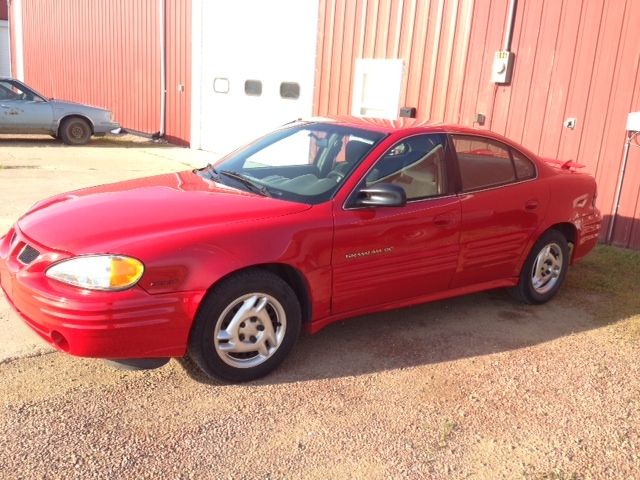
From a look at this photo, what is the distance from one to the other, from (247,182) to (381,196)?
93cm

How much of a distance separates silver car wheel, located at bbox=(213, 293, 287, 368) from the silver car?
38.8 ft

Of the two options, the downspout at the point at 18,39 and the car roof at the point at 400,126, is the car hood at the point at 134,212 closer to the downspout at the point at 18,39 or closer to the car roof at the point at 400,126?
the car roof at the point at 400,126

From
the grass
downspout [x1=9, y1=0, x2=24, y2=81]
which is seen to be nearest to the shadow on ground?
downspout [x1=9, y1=0, x2=24, y2=81]

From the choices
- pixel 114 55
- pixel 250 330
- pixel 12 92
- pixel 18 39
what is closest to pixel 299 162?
pixel 250 330

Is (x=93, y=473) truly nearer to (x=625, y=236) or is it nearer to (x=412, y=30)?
(x=625, y=236)

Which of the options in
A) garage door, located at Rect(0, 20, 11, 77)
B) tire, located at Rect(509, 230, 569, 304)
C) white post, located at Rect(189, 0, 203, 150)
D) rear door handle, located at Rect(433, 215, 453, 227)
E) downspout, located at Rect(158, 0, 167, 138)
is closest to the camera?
rear door handle, located at Rect(433, 215, 453, 227)

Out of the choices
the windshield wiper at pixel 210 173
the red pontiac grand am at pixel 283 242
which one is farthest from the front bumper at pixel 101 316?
the windshield wiper at pixel 210 173

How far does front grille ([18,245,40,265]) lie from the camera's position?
11.0ft

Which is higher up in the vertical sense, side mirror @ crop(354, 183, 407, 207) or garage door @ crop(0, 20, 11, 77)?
garage door @ crop(0, 20, 11, 77)

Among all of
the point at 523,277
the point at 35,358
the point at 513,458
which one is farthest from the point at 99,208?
the point at 523,277

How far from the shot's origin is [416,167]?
4.28m

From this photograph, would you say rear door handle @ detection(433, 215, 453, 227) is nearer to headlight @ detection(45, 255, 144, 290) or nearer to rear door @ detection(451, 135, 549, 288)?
rear door @ detection(451, 135, 549, 288)

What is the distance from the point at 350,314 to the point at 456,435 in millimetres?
1081

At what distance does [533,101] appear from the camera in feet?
26.0
